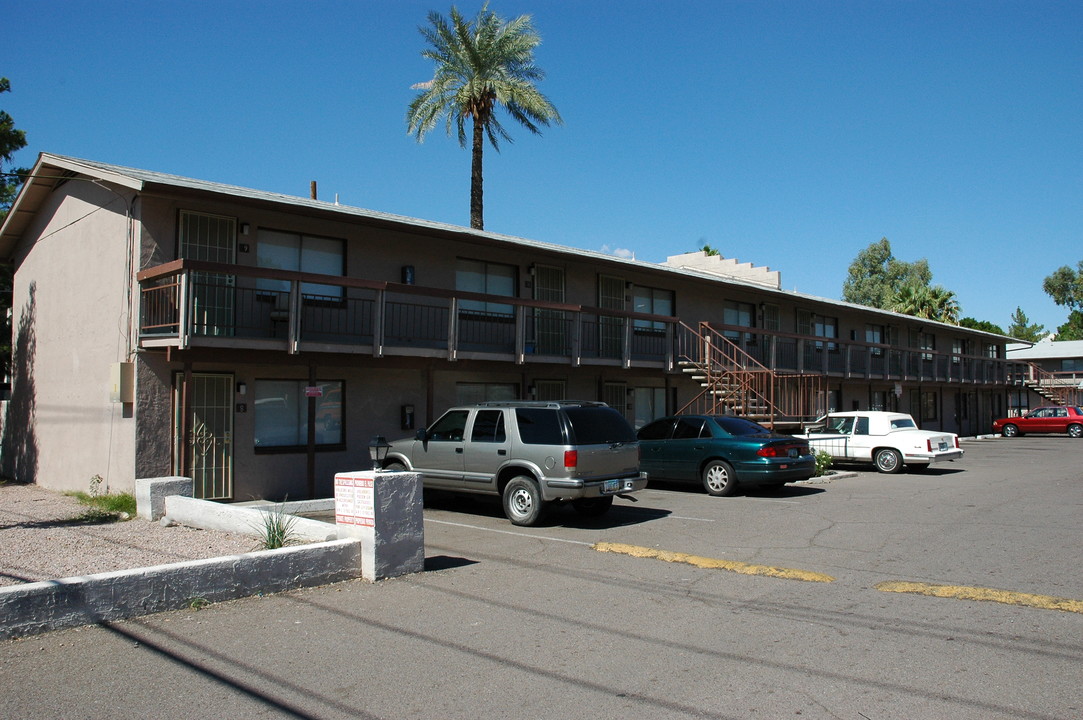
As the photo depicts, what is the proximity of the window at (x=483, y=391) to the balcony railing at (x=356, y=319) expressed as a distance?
2.64ft

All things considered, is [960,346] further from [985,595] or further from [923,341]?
[985,595]

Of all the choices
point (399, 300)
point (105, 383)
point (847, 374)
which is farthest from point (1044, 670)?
point (847, 374)

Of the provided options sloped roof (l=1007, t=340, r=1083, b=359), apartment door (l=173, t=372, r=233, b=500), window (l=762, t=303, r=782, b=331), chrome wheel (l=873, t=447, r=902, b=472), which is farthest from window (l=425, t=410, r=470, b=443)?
sloped roof (l=1007, t=340, r=1083, b=359)

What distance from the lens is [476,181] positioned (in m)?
31.0

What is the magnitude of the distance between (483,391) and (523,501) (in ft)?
23.5

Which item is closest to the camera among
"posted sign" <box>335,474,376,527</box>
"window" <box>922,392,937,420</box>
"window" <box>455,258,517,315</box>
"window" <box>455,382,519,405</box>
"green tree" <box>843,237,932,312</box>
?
"posted sign" <box>335,474,376,527</box>

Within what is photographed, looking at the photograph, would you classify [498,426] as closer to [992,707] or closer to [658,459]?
[658,459]

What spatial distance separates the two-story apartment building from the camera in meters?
13.7

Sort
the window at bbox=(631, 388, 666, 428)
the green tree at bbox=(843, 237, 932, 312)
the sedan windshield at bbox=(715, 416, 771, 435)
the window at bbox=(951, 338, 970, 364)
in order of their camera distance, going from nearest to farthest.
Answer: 1. the sedan windshield at bbox=(715, 416, 771, 435)
2. the window at bbox=(631, 388, 666, 428)
3. the window at bbox=(951, 338, 970, 364)
4. the green tree at bbox=(843, 237, 932, 312)

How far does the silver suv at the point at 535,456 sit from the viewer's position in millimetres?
11312

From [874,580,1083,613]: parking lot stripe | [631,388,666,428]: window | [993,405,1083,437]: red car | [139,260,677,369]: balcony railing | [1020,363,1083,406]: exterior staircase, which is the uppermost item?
[139,260,677,369]: balcony railing

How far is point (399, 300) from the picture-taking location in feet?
55.0

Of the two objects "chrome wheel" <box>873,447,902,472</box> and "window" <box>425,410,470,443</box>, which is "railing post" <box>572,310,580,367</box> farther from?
"chrome wheel" <box>873,447,902,472</box>

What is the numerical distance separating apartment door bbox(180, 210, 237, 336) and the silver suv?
4242mm
